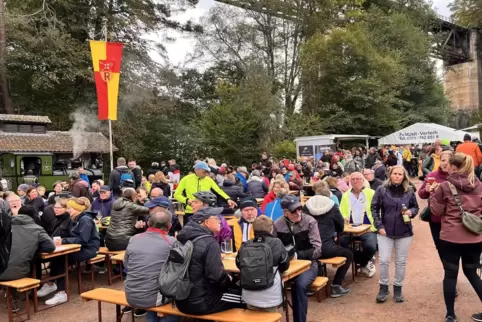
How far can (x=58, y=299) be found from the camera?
222 inches

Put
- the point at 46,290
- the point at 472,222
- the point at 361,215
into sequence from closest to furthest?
1. the point at 472,222
2. the point at 46,290
3. the point at 361,215

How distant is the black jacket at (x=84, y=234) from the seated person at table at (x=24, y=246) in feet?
1.90

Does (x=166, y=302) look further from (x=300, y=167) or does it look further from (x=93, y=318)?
(x=300, y=167)

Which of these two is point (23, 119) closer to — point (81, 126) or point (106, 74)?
point (81, 126)

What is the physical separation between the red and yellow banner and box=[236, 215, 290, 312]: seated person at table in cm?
943

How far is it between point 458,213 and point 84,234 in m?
4.53

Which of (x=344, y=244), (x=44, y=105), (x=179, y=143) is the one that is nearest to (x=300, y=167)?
(x=344, y=244)

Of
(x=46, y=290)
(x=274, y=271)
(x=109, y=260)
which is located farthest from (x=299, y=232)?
(x=46, y=290)

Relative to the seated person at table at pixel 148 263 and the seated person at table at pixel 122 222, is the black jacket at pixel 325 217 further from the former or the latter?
the seated person at table at pixel 122 222

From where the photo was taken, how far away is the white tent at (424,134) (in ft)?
64.0

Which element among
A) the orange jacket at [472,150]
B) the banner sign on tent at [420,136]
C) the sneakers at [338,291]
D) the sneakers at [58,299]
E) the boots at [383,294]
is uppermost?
the banner sign on tent at [420,136]

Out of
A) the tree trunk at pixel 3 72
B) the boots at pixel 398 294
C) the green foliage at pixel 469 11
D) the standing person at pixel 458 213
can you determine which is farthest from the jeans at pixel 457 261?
the green foliage at pixel 469 11

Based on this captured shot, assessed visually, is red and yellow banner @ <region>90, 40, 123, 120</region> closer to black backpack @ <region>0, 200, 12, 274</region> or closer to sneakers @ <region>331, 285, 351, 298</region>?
black backpack @ <region>0, 200, 12, 274</region>

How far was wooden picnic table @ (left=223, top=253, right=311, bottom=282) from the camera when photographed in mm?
3979
